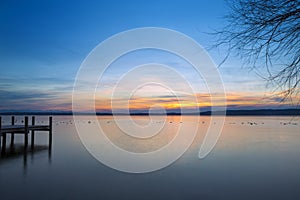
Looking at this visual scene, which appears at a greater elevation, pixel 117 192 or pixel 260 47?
pixel 260 47

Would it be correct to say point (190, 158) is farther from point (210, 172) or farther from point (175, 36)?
point (175, 36)

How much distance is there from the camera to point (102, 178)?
937 centimetres

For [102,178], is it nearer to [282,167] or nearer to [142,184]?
[142,184]

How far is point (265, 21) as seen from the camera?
2.73m

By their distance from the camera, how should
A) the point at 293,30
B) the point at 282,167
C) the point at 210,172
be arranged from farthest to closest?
the point at 282,167, the point at 210,172, the point at 293,30

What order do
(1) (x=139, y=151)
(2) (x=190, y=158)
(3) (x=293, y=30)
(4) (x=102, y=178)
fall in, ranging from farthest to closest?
(1) (x=139, y=151), (2) (x=190, y=158), (4) (x=102, y=178), (3) (x=293, y=30)

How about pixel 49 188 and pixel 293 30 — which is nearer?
pixel 293 30

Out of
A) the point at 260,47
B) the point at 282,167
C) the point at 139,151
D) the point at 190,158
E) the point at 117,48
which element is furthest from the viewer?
the point at 139,151

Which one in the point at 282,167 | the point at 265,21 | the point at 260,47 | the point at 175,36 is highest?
the point at 175,36

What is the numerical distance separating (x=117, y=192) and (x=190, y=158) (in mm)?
6468

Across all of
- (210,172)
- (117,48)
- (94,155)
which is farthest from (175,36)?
(94,155)

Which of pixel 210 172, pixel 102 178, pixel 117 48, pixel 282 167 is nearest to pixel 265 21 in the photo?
pixel 117 48

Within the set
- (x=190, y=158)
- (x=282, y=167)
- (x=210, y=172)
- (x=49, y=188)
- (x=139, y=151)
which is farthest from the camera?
(x=139, y=151)

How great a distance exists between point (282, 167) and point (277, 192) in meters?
4.14
